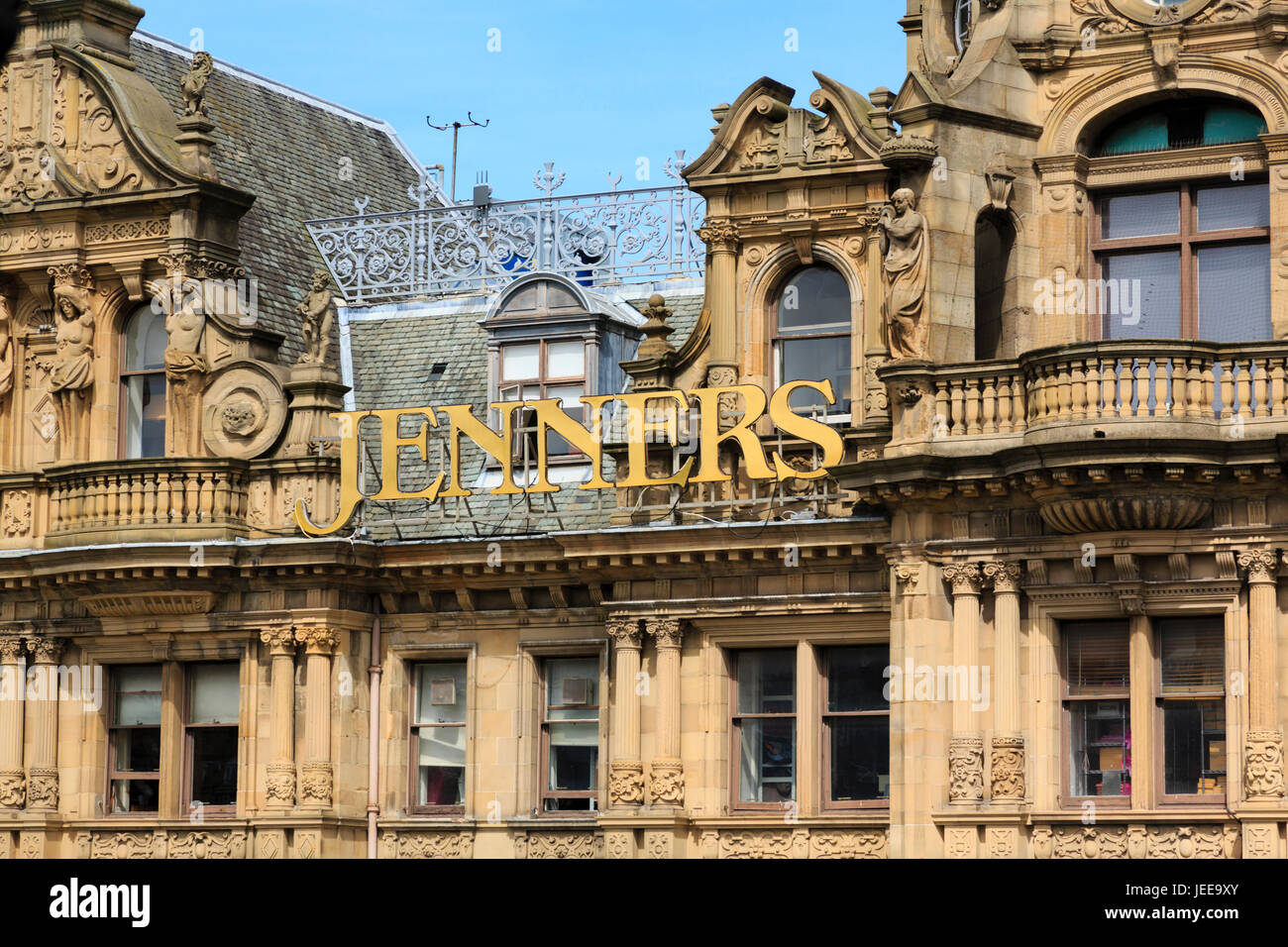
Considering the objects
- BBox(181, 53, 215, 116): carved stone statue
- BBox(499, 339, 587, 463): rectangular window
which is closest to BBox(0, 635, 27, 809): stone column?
BBox(499, 339, 587, 463): rectangular window

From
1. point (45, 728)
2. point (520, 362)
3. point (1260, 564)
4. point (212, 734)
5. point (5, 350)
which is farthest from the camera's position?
point (5, 350)

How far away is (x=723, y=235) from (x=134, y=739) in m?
11.7

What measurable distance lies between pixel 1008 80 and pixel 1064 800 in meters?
9.53

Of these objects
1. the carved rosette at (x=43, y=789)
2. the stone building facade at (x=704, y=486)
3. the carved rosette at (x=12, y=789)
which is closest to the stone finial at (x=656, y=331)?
the stone building facade at (x=704, y=486)

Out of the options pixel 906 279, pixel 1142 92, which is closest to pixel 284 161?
pixel 906 279

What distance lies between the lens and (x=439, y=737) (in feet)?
127

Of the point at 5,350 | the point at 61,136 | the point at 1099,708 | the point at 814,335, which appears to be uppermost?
the point at 61,136

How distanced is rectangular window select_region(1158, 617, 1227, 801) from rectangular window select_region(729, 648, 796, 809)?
18.4 ft

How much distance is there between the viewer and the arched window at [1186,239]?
34031mm

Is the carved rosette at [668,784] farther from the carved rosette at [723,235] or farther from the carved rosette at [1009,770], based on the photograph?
the carved rosette at [723,235]

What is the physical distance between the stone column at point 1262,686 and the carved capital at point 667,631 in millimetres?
8166

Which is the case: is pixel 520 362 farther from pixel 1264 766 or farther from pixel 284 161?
pixel 1264 766

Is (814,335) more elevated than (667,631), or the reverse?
(814,335)

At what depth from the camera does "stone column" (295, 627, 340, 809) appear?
37531 mm
